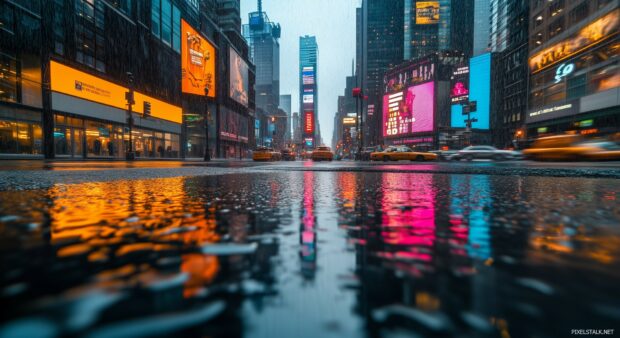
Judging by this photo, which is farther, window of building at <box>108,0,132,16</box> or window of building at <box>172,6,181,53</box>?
window of building at <box>172,6,181,53</box>

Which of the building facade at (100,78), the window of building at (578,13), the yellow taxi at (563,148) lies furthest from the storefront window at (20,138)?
the window of building at (578,13)

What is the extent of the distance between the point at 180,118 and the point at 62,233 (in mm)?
41399

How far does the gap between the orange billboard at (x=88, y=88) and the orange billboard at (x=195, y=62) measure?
692 cm

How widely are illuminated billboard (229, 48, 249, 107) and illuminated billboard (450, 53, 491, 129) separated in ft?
165

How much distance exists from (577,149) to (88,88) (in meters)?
34.1

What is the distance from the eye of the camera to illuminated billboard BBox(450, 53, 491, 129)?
6731cm

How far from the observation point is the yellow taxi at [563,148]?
1477 cm

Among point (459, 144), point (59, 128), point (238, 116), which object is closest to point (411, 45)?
point (459, 144)

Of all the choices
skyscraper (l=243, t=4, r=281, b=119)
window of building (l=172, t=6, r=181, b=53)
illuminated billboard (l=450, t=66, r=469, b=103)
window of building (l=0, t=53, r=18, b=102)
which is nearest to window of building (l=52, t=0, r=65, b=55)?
window of building (l=0, t=53, r=18, b=102)

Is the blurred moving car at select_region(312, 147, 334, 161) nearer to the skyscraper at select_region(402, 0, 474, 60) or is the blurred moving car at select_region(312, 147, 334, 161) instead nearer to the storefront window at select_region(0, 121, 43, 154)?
the storefront window at select_region(0, 121, 43, 154)

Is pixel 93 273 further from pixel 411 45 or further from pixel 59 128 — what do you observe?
pixel 411 45

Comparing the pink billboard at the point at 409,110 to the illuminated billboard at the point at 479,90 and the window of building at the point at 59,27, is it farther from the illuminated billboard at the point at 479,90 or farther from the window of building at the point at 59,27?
the window of building at the point at 59,27

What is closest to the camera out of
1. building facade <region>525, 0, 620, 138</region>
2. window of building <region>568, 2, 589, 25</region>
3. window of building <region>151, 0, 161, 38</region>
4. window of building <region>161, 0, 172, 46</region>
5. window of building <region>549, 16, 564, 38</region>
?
building facade <region>525, 0, 620, 138</region>

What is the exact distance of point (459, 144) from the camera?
70938 millimetres
